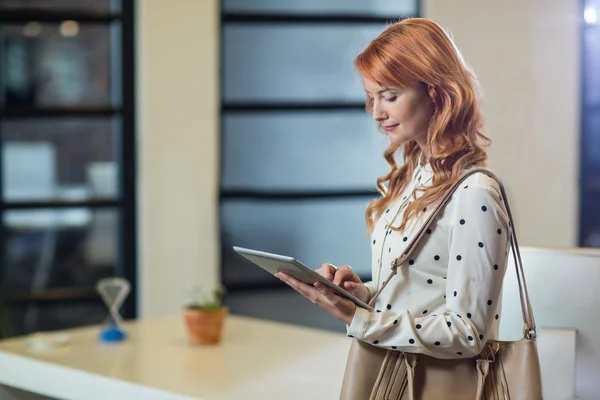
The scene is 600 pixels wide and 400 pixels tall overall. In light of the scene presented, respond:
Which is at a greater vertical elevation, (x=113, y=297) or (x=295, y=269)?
(x=295, y=269)

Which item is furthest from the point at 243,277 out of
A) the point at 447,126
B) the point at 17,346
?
the point at 447,126

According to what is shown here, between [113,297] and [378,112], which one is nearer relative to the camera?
[378,112]

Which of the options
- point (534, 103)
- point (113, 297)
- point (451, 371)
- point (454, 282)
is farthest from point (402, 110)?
point (534, 103)

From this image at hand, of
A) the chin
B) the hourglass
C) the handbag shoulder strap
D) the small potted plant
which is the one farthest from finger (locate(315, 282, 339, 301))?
the hourglass

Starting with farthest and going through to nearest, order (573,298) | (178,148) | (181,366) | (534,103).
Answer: (178,148), (534,103), (181,366), (573,298)

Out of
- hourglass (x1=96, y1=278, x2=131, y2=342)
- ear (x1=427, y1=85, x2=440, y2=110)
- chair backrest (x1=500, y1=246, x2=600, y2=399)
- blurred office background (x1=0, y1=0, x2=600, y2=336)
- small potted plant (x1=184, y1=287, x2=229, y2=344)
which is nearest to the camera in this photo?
ear (x1=427, y1=85, x2=440, y2=110)

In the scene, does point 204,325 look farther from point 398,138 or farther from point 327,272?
point 398,138

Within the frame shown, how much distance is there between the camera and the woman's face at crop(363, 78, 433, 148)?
60.5 inches

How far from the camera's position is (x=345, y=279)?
1632 mm

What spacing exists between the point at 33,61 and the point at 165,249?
101cm

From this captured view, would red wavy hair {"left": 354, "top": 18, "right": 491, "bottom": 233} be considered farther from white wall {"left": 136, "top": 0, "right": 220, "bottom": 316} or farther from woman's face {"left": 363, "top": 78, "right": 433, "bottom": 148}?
white wall {"left": 136, "top": 0, "right": 220, "bottom": 316}

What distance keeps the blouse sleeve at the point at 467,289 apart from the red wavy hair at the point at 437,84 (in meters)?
0.08

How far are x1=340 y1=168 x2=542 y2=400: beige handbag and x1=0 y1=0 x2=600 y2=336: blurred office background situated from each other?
2.35 m

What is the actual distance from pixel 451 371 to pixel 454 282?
0.16 m
